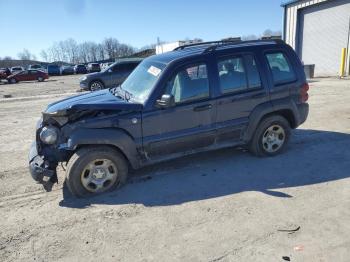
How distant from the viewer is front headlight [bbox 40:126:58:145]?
4.42 metres

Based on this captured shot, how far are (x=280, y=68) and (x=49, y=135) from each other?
3808mm

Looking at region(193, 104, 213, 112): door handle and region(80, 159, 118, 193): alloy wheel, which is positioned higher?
region(193, 104, 213, 112): door handle

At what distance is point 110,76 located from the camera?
58.6 feet

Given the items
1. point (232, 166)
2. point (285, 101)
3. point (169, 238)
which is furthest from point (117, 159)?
point (285, 101)

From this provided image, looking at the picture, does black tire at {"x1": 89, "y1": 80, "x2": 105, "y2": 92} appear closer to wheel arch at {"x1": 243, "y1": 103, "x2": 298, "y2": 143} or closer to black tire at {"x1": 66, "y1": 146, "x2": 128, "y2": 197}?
wheel arch at {"x1": 243, "y1": 103, "x2": 298, "y2": 143}

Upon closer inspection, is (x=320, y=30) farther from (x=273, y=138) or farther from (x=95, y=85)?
(x=273, y=138)

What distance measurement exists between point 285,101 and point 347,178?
1566 mm

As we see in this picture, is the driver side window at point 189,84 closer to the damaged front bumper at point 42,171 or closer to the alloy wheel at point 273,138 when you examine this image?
the alloy wheel at point 273,138

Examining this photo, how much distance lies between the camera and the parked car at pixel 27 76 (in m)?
34.1

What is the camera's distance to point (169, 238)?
11.4 ft

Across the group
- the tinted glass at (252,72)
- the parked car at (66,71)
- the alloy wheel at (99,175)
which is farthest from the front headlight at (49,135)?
the parked car at (66,71)

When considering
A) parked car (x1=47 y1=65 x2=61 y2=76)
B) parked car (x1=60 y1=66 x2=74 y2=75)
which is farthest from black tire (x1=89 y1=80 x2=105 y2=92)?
parked car (x1=47 y1=65 x2=61 y2=76)

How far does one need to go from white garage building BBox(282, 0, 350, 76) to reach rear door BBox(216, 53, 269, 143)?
1578 cm

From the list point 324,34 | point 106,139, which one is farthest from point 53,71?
point 106,139
